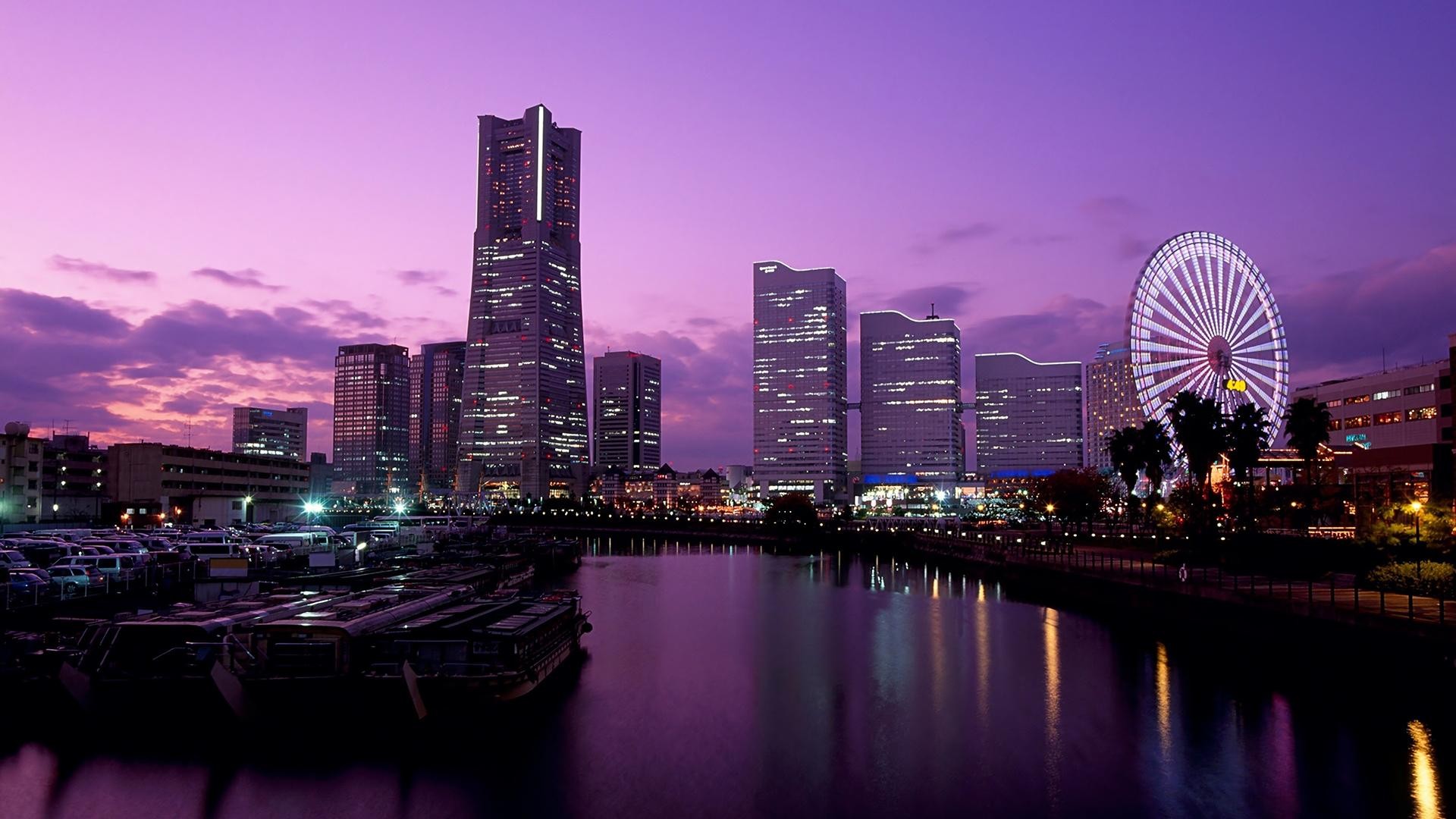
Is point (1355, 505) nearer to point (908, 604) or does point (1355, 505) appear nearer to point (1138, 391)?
point (1138, 391)

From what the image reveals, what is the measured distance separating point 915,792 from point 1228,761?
1034 cm

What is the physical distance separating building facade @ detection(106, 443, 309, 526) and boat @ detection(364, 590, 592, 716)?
102 metres

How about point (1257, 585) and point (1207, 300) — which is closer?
point (1257, 585)

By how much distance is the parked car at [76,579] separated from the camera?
43.2 metres

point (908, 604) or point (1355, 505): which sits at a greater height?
point (1355, 505)

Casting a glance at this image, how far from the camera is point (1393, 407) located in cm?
11275

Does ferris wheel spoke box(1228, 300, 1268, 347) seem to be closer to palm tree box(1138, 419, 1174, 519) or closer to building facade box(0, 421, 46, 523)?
palm tree box(1138, 419, 1174, 519)

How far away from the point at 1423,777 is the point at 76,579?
53.8 metres

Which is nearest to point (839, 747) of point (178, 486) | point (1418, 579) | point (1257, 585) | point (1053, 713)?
point (1053, 713)

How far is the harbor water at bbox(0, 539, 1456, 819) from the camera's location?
24.4 metres

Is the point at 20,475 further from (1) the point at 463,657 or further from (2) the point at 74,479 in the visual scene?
(1) the point at 463,657

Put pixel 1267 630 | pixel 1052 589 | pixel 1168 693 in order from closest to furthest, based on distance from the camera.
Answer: pixel 1168 693, pixel 1267 630, pixel 1052 589

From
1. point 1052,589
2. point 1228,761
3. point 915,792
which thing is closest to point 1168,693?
point 1228,761

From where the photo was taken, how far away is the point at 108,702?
27.8 metres
